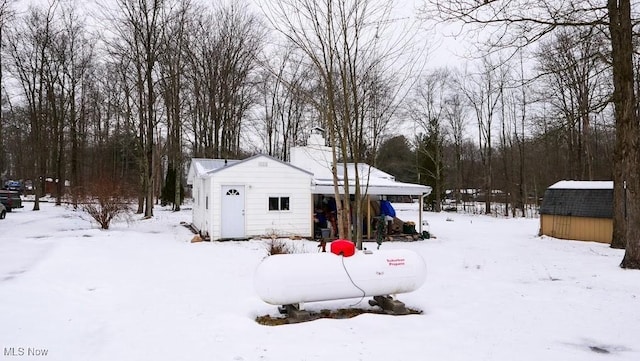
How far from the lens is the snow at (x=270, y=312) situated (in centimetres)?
528

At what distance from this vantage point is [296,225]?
700 inches

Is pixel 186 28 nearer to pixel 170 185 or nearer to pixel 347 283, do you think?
pixel 170 185

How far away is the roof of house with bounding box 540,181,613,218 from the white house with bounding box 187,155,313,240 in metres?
10.1

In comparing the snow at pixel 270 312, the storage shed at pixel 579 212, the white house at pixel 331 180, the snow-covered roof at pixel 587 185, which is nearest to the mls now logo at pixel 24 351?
the snow at pixel 270 312

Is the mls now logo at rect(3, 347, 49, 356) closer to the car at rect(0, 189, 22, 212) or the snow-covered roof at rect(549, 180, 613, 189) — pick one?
the snow-covered roof at rect(549, 180, 613, 189)

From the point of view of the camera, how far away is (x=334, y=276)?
6660 mm

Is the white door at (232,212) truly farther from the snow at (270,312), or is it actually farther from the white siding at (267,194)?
the snow at (270,312)

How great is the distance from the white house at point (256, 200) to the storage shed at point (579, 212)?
A: 9.93 meters

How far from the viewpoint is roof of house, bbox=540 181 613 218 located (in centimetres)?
1719

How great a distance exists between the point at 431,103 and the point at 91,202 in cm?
2884

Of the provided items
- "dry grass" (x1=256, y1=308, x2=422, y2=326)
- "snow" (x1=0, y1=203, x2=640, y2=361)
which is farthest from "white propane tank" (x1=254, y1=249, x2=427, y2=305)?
"snow" (x1=0, y1=203, x2=640, y2=361)

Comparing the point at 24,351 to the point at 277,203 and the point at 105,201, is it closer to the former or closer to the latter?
the point at 277,203

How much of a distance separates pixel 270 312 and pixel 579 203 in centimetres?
1566

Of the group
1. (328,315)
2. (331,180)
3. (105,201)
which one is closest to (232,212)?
(331,180)
